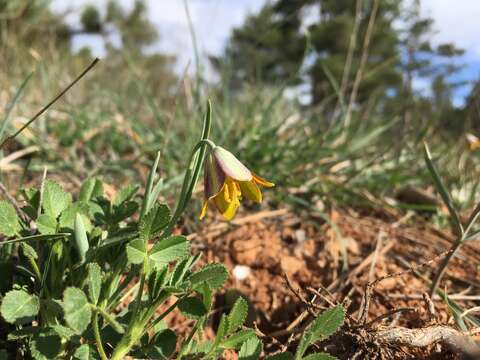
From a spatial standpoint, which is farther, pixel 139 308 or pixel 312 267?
pixel 312 267

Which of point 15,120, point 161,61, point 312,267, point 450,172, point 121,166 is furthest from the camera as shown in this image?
point 161,61

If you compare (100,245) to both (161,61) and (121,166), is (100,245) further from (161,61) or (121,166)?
(161,61)

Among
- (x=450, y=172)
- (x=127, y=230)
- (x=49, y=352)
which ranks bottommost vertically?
(x=450, y=172)

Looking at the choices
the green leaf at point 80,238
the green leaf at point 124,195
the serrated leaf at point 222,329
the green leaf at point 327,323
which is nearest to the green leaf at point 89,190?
the green leaf at point 124,195

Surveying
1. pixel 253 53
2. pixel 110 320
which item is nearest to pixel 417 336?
pixel 110 320

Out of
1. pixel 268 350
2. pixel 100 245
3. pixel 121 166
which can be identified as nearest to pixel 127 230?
pixel 100 245

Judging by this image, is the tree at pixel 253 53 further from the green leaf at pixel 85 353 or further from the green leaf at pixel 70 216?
the green leaf at pixel 85 353
